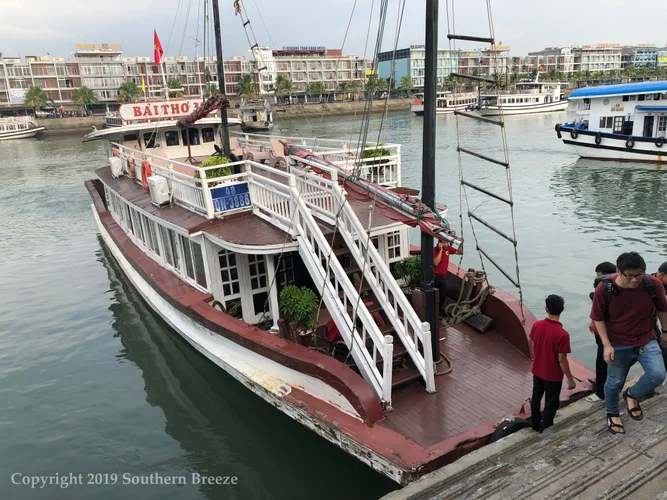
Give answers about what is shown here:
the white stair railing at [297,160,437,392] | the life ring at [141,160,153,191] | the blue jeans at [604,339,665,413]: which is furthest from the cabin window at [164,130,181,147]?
the blue jeans at [604,339,665,413]

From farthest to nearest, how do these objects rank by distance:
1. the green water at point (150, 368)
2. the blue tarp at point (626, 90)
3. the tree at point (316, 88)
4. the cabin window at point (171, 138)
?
the tree at point (316, 88)
the blue tarp at point (626, 90)
the cabin window at point (171, 138)
the green water at point (150, 368)

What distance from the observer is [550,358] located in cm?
473

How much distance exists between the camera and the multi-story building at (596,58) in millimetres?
144375

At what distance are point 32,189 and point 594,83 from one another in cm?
13490

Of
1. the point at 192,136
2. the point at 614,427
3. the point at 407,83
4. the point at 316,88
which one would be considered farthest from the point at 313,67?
the point at 614,427

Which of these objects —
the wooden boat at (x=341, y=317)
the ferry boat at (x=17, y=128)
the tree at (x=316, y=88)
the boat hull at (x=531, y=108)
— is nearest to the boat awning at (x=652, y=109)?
the wooden boat at (x=341, y=317)

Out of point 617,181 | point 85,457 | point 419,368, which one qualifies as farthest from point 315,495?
point 617,181

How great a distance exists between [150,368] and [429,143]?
730 centimetres

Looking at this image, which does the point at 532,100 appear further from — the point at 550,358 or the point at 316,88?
the point at 550,358

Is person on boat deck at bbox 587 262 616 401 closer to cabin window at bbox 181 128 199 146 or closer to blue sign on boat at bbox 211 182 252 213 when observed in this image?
blue sign on boat at bbox 211 182 252 213

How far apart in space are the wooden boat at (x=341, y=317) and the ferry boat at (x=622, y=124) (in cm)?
2555

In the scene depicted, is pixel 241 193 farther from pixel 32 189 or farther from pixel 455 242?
pixel 32 189

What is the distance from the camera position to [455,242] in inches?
224

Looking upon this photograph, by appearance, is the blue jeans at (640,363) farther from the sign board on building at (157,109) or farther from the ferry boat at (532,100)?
the ferry boat at (532,100)
